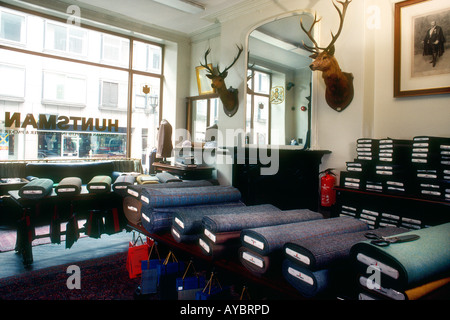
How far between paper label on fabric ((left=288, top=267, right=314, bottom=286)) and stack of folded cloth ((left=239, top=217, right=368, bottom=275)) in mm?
73

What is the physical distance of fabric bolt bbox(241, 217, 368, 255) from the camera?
0.93 m

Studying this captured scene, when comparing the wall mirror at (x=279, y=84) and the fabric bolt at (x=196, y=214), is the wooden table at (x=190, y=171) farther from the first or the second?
the fabric bolt at (x=196, y=214)

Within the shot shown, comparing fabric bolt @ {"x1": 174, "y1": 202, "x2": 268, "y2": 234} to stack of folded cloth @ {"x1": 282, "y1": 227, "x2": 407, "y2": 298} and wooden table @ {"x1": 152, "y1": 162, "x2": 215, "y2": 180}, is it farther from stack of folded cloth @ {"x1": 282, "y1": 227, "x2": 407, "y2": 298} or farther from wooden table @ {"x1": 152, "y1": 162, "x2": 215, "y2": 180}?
wooden table @ {"x1": 152, "y1": 162, "x2": 215, "y2": 180}

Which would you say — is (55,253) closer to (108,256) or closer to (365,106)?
(108,256)

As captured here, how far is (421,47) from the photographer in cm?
300

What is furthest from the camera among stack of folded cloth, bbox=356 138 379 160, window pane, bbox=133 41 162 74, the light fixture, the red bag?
window pane, bbox=133 41 162 74

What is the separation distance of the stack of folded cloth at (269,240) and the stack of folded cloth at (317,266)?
1.7 inches

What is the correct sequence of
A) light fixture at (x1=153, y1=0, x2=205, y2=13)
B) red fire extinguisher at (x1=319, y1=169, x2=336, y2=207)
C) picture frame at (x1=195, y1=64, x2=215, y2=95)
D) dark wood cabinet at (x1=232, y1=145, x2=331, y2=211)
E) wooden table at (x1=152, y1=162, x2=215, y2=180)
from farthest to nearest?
picture frame at (x1=195, y1=64, x2=215, y2=95), wooden table at (x1=152, y1=162, x2=215, y2=180), light fixture at (x1=153, y1=0, x2=205, y2=13), dark wood cabinet at (x1=232, y1=145, x2=331, y2=211), red fire extinguisher at (x1=319, y1=169, x2=336, y2=207)

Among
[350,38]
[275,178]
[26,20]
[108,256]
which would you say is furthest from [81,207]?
[26,20]

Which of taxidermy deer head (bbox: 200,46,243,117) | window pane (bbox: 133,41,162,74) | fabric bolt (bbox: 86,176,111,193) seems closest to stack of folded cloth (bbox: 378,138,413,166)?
fabric bolt (bbox: 86,176,111,193)

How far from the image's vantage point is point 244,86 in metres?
4.76

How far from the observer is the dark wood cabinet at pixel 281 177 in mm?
3664

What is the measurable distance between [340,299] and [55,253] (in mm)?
3645

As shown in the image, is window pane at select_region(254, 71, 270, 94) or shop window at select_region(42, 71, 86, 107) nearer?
window pane at select_region(254, 71, 270, 94)
